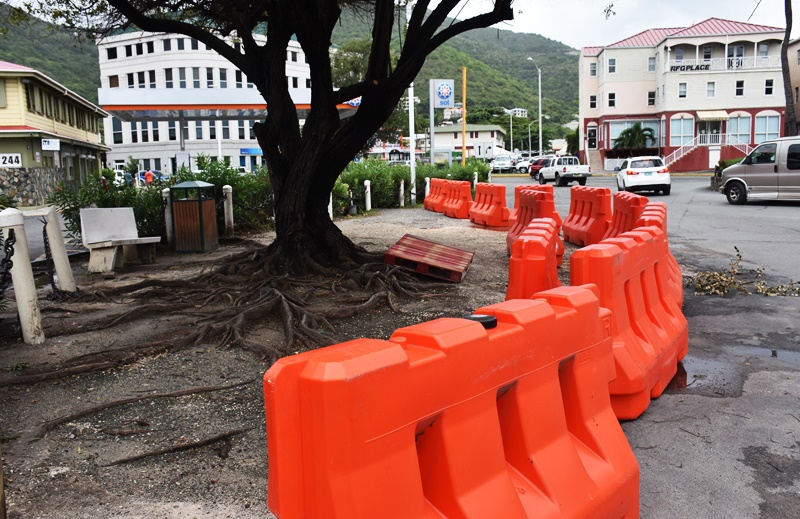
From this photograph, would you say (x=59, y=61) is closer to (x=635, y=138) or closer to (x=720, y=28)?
(x=635, y=138)

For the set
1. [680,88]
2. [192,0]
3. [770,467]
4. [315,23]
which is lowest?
[770,467]

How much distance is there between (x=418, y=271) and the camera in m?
9.80

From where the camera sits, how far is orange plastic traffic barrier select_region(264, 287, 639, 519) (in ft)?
7.79

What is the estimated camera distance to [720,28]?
195ft

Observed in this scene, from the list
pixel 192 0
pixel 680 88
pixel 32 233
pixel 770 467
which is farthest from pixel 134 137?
pixel 770 467

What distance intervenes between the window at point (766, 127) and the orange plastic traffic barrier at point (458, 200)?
45.3m

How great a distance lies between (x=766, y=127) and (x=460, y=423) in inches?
2508

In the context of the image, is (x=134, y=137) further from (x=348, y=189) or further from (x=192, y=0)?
(x=192, y=0)

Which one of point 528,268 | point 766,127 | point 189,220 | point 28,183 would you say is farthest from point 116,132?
point 528,268

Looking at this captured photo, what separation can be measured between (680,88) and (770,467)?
60288 mm

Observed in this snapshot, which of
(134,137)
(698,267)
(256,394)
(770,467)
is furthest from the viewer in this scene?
(134,137)

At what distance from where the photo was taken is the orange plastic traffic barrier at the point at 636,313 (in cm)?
471

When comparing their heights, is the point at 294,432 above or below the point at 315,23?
below

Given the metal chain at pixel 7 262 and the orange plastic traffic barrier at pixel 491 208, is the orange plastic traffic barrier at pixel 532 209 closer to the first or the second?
the orange plastic traffic barrier at pixel 491 208
